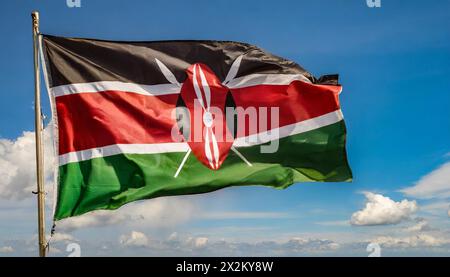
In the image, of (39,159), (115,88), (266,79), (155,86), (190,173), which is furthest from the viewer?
(266,79)

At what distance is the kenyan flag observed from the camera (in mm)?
19938

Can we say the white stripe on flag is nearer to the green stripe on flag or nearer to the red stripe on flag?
the red stripe on flag

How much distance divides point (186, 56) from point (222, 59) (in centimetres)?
110

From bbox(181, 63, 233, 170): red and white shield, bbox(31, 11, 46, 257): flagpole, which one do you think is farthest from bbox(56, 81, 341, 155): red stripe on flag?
bbox(31, 11, 46, 257): flagpole

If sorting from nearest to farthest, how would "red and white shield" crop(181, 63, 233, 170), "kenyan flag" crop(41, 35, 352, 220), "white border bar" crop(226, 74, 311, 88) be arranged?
"kenyan flag" crop(41, 35, 352, 220), "red and white shield" crop(181, 63, 233, 170), "white border bar" crop(226, 74, 311, 88)

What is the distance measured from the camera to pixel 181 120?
21.1 metres

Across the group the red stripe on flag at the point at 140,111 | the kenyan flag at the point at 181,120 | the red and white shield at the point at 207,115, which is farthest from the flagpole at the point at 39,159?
the red and white shield at the point at 207,115

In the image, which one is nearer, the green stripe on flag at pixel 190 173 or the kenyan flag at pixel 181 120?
the green stripe on flag at pixel 190 173

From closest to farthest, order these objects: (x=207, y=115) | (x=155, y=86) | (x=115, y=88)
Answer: (x=115, y=88)
(x=155, y=86)
(x=207, y=115)

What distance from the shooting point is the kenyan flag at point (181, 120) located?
19.9 meters

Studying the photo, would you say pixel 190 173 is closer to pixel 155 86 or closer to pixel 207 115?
pixel 207 115

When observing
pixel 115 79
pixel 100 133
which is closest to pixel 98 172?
pixel 100 133

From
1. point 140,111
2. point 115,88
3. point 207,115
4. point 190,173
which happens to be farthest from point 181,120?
point 115,88

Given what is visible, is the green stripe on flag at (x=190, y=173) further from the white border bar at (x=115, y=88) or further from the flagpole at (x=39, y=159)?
the white border bar at (x=115, y=88)
